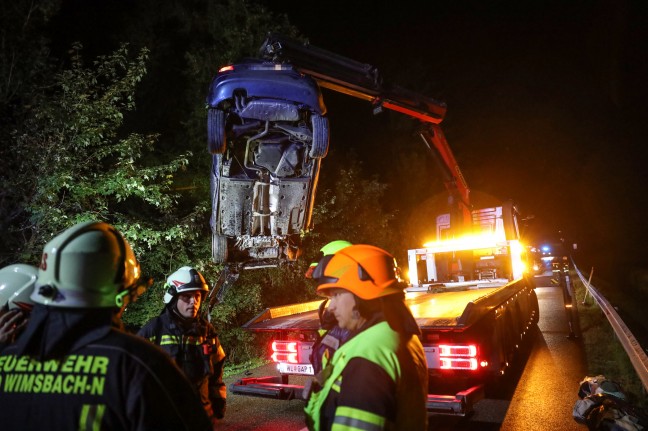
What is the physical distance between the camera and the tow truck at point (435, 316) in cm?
431

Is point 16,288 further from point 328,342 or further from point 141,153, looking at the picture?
point 141,153

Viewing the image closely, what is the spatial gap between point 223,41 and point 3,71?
17.1 ft

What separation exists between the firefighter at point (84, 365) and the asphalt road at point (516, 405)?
3960 millimetres

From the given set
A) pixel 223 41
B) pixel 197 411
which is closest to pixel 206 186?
pixel 223 41

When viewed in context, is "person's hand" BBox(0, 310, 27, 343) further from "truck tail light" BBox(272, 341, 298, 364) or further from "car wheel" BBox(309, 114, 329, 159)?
"truck tail light" BBox(272, 341, 298, 364)

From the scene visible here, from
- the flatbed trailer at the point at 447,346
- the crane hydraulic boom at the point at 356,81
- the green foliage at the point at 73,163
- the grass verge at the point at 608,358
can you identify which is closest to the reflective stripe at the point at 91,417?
the flatbed trailer at the point at 447,346

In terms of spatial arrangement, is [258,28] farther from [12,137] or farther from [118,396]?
[118,396]

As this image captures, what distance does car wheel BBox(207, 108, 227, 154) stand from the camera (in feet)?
13.5

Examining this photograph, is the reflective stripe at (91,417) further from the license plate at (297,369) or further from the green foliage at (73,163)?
the green foliage at (73,163)

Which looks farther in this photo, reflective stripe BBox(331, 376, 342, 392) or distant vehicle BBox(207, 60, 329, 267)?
distant vehicle BBox(207, 60, 329, 267)

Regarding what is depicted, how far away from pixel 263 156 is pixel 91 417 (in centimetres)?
356

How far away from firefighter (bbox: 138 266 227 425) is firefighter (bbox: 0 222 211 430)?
199cm

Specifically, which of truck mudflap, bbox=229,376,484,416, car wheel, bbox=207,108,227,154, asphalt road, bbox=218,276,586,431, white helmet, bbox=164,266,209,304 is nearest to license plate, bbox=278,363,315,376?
truck mudflap, bbox=229,376,484,416

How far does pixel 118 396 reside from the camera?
51.1 inches
